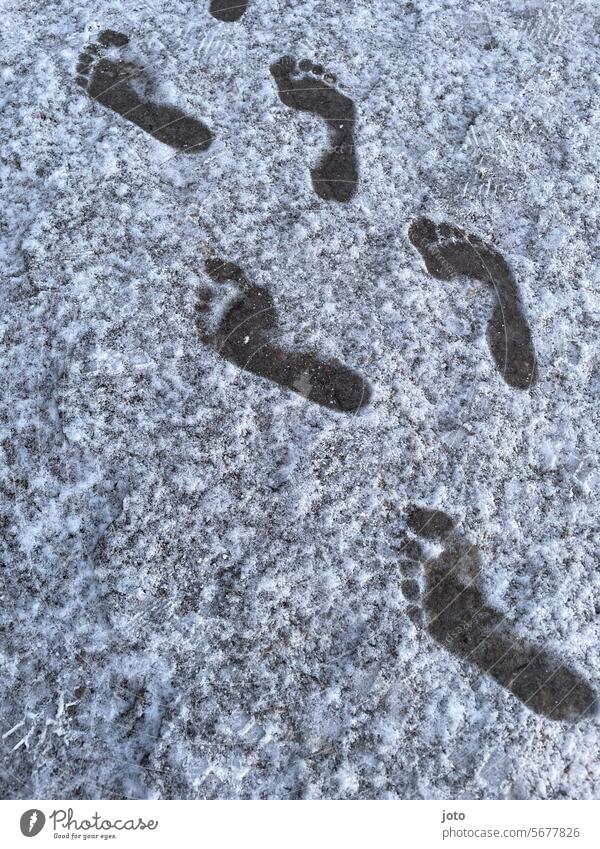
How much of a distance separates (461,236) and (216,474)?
3.73 ft

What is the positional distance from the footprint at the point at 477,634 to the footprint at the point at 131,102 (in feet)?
5.07

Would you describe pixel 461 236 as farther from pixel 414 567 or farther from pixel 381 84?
pixel 414 567

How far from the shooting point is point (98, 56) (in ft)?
7.86

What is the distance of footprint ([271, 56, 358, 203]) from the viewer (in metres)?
2.28

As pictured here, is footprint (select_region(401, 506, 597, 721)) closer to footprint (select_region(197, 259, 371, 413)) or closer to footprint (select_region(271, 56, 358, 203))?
footprint (select_region(197, 259, 371, 413))

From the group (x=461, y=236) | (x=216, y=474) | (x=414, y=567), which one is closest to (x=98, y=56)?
(x=461, y=236)
